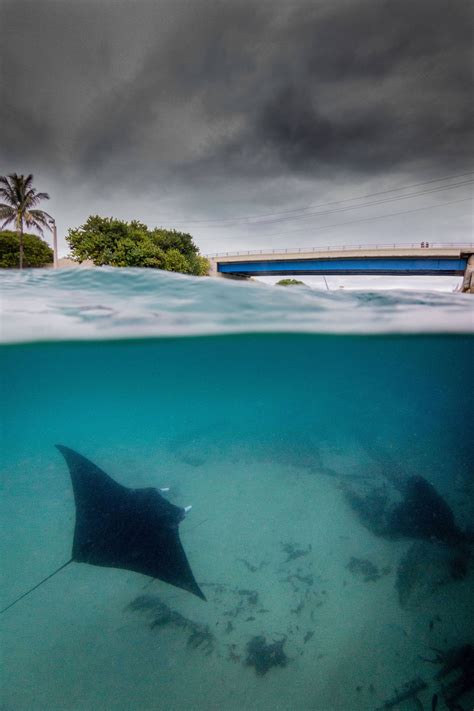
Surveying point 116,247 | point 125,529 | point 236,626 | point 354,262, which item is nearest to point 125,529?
point 125,529

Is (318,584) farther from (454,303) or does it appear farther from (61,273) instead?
(61,273)

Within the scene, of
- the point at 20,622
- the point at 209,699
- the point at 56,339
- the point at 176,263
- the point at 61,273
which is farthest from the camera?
the point at 176,263

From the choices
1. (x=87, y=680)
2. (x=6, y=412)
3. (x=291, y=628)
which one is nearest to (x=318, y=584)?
(x=291, y=628)

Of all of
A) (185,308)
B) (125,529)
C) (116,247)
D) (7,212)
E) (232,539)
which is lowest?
(232,539)

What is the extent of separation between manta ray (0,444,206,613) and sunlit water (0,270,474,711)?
1585mm

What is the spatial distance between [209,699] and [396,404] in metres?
20.5

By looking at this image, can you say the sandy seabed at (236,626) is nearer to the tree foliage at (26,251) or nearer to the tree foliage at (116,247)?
the tree foliage at (116,247)

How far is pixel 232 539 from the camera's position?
7.34 metres

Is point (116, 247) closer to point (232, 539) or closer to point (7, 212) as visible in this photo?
point (7, 212)

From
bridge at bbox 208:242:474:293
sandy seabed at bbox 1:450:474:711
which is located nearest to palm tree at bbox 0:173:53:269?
bridge at bbox 208:242:474:293

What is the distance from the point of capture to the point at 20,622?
5301 millimetres

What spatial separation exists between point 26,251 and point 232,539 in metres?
37.2

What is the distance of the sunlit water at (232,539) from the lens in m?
4.20

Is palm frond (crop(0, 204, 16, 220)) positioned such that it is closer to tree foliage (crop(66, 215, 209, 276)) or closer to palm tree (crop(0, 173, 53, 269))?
palm tree (crop(0, 173, 53, 269))
